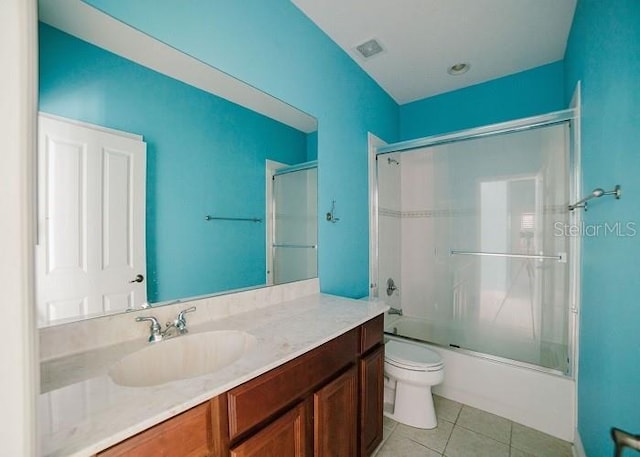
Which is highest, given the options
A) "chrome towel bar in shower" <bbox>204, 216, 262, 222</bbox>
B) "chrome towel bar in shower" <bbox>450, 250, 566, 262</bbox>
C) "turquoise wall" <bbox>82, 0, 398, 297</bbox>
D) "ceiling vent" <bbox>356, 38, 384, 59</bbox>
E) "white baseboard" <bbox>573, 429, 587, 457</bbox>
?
"ceiling vent" <bbox>356, 38, 384, 59</bbox>

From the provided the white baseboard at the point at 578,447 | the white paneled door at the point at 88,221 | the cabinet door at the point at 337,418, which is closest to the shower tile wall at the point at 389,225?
the cabinet door at the point at 337,418

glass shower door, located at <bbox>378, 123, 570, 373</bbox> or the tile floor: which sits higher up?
glass shower door, located at <bbox>378, 123, 570, 373</bbox>

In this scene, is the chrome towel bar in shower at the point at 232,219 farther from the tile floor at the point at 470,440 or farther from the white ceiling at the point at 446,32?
the tile floor at the point at 470,440

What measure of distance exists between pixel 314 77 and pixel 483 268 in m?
2.21

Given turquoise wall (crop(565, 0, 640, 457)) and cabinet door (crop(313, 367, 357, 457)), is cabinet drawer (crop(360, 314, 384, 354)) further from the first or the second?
turquoise wall (crop(565, 0, 640, 457))

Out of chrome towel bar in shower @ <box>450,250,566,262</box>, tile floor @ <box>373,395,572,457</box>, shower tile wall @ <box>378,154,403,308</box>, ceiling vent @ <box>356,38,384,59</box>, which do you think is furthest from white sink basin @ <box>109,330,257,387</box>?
chrome towel bar in shower @ <box>450,250,566,262</box>

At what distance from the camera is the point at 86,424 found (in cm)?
54

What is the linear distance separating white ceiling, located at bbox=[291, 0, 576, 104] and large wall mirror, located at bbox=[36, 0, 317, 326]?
2.60 feet

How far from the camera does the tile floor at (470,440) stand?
5.05 feet

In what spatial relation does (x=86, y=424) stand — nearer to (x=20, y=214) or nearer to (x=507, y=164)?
(x=20, y=214)

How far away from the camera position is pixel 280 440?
87cm

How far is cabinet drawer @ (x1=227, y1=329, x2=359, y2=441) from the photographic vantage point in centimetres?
75

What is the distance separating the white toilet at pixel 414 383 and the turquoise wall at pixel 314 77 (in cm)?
55

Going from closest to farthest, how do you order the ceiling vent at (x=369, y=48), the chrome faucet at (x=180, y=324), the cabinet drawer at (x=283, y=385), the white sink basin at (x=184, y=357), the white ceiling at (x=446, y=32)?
the cabinet drawer at (x=283, y=385) < the white sink basin at (x=184, y=357) < the chrome faucet at (x=180, y=324) < the white ceiling at (x=446, y=32) < the ceiling vent at (x=369, y=48)
